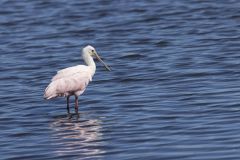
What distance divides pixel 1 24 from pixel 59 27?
2875mm

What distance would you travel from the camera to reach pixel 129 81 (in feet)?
77.7

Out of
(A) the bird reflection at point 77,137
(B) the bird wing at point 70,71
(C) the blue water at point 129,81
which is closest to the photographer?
(A) the bird reflection at point 77,137

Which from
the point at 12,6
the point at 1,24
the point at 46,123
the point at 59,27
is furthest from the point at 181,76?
the point at 12,6

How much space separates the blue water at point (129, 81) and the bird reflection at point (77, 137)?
0.7 inches

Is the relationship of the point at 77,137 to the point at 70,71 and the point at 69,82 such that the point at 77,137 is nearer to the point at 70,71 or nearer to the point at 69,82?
the point at 69,82

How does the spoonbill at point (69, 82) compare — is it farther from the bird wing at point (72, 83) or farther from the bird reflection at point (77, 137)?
the bird reflection at point (77, 137)

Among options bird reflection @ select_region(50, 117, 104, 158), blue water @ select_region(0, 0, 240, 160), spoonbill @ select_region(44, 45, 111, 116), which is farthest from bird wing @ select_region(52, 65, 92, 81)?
bird reflection @ select_region(50, 117, 104, 158)

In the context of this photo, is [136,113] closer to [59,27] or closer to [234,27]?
[234,27]

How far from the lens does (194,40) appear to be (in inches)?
1177

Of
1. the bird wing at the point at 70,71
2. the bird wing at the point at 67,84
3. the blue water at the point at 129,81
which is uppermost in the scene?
the bird wing at the point at 70,71

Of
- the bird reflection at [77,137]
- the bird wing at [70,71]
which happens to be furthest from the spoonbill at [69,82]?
the bird reflection at [77,137]

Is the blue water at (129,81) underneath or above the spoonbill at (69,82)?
underneath

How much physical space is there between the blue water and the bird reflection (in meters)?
0.02

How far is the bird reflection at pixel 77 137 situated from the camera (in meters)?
16.3
